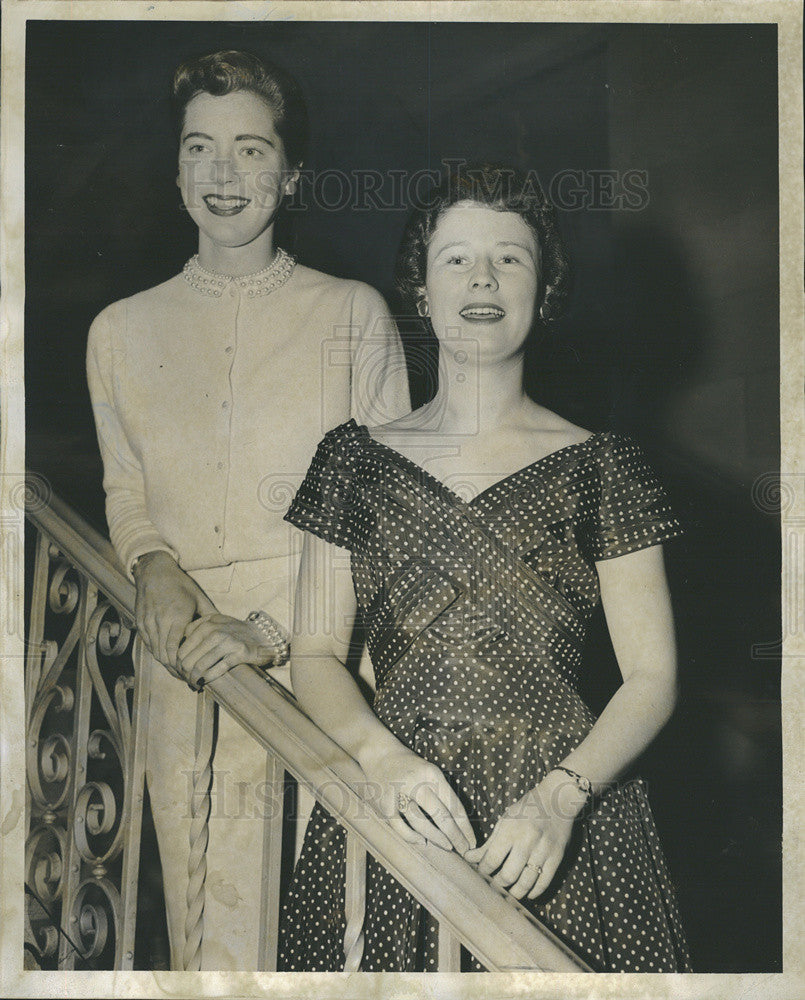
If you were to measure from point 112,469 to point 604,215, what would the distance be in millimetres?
1149

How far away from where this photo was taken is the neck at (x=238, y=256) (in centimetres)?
219

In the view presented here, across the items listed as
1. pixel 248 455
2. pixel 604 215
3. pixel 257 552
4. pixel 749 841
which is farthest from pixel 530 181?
pixel 749 841

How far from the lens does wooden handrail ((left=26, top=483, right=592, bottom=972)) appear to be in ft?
5.95

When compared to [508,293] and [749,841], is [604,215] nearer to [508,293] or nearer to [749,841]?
[508,293]

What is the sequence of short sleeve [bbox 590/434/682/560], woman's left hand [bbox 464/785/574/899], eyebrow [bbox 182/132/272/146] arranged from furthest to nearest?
1. eyebrow [bbox 182/132/272/146]
2. short sleeve [bbox 590/434/682/560]
3. woman's left hand [bbox 464/785/574/899]

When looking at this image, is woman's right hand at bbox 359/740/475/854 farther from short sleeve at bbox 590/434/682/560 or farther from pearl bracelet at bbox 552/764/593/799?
short sleeve at bbox 590/434/682/560

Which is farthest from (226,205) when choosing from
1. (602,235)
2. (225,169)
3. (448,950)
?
(448,950)

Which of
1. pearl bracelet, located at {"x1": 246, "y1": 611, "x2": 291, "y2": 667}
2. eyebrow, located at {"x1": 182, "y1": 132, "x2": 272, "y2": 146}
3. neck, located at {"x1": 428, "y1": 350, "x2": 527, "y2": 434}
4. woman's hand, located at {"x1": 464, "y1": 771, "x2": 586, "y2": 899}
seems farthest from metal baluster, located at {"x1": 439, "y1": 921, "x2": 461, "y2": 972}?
eyebrow, located at {"x1": 182, "y1": 132, "x2": 272, "y2": 146}

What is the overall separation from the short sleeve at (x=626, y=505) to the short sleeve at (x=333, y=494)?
0.48 m

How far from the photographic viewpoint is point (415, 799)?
2.00 metres

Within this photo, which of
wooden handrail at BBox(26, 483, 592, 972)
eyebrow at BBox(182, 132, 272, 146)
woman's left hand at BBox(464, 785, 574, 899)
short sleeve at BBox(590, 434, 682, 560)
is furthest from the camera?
eyebrow at BBox(182, 132, 272, 146)

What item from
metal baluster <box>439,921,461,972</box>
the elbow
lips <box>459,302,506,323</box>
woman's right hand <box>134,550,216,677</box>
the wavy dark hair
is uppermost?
the wavy dark hair

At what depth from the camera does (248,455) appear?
2154 mm

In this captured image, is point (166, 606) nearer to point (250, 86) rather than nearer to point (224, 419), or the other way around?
point (224, 419)
